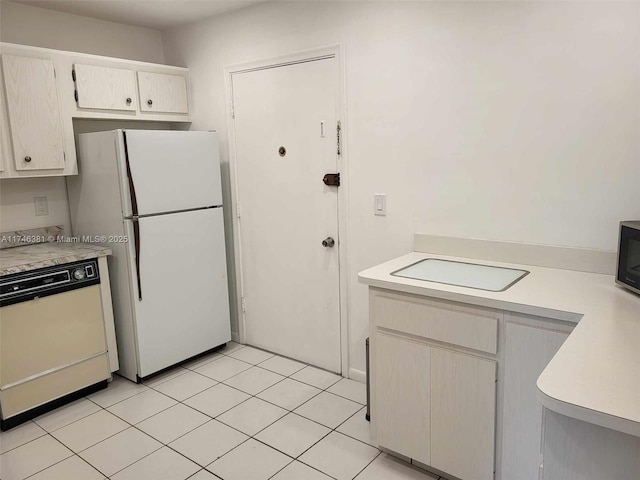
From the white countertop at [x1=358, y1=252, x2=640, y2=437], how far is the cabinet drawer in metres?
0.05

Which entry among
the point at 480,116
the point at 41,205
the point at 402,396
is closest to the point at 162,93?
the point at 41,205

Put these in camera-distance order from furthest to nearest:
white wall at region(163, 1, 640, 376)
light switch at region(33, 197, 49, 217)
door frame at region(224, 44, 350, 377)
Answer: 1. light switch at region(33, 197, 49, 217)
2. door frame at region(224, 44, 350, 377)
3. white wall at region(163, 1, 640, 376)

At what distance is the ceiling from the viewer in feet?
9.98

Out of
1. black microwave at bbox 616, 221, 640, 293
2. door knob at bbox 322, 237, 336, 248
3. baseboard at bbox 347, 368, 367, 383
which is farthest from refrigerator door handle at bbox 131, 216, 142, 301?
black microwave at bbox 616, 221, 640, 293

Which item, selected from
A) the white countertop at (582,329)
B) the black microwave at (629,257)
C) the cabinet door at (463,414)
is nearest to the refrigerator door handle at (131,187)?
the white countertop at (582,329)

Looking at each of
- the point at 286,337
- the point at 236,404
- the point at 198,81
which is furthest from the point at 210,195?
the point at 236,404

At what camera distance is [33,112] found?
2816mm

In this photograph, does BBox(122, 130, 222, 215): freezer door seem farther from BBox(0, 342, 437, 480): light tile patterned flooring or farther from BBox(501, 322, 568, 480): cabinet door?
BBox(501, 322, 568, 480): cabinet door

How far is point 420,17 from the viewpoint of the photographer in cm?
244

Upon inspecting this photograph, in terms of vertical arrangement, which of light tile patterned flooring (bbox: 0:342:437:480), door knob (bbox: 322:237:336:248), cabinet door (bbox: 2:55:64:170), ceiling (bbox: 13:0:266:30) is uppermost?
ceiling (bbox: 13:0:266:30)

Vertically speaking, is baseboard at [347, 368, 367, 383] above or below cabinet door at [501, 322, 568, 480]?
below

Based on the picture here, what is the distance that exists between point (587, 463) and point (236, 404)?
213 centimetres

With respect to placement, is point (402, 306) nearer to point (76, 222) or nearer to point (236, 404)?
point (236, 404)

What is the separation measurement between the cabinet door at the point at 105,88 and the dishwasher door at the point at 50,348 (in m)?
1.24
